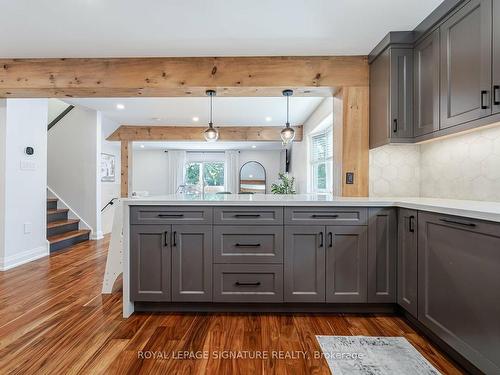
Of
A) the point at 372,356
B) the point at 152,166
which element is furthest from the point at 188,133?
the point at 372,356

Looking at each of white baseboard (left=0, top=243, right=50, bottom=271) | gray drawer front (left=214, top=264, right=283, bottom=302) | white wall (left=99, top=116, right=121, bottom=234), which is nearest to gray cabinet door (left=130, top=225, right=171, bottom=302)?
gray drawer front (left=214, top=264, right=283, bottom=302)

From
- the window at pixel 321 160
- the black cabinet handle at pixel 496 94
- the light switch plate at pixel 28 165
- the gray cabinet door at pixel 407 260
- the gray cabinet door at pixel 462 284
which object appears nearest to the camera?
the gray cabinet door at pixel 462 284

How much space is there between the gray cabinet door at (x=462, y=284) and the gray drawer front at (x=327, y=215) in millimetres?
420

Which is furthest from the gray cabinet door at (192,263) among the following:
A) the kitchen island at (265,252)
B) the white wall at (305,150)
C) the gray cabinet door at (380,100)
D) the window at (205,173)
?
the window at (205,173)

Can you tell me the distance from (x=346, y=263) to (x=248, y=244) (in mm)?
784

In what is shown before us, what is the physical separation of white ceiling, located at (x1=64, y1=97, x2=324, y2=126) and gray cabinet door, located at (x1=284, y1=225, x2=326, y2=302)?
2.79 metres

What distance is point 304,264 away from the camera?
222cm

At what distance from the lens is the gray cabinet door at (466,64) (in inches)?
69.9

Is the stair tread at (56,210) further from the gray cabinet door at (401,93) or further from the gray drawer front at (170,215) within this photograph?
the gray cabinet door at (401,93)

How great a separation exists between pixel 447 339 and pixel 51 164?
650cm

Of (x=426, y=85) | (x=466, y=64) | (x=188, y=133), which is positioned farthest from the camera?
(x=188, y=133)

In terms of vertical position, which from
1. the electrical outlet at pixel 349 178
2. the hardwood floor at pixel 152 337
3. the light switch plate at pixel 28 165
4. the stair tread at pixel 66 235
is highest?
the light switch plate at pixel 28 165

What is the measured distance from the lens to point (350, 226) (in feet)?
7.26

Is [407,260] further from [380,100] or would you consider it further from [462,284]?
[380,100]
